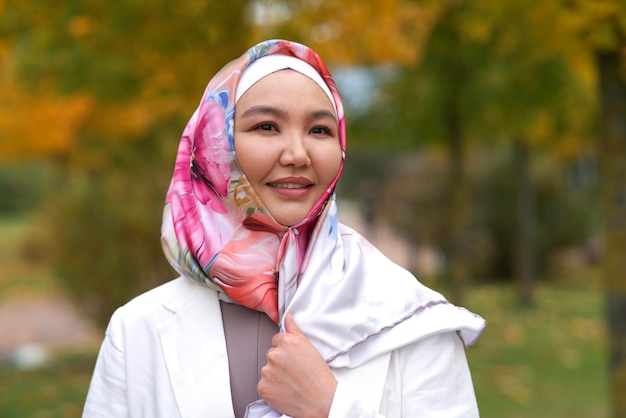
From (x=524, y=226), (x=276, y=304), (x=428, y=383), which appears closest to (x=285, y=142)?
(x=276, y=304)

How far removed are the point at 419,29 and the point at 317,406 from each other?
6049 mm

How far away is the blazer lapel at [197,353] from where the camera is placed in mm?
1737

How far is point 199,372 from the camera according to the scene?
5.78ft

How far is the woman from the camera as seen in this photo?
67.3 inches

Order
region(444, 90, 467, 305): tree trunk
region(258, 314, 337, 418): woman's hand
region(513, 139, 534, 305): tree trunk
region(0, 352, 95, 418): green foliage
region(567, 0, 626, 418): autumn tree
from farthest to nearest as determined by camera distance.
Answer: region(513, 139, 534, 305): tree trunk
region(444, 90, 467, 305): tree trunk
region(0, 352, 95, 418): green foliage
region(567, 0, 626, 418): autumn tree
region(258, 314, 337, 418): woman's hand

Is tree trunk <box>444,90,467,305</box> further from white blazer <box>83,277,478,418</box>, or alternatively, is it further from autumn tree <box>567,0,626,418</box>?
white blazer <box>83,277,478,418</box>

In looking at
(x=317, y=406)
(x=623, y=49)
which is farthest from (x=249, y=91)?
(x=623, y=49)

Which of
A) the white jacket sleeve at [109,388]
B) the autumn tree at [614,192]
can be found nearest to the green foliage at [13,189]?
the autumn tree at [614,192]

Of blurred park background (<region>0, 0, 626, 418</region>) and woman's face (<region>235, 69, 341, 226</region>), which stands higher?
blurred park background (<region>0, 0, 626, 418</region>)

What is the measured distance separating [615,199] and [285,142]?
10.1ft

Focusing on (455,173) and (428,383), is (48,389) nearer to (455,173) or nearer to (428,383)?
(455,173)

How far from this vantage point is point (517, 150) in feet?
35.9

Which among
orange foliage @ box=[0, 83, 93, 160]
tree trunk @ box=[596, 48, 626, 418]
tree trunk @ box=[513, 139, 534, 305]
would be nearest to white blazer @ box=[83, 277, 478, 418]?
tree trunk @ box=[596, 48, 626, 418]

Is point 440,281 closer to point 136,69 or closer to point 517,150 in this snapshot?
point 517,150
